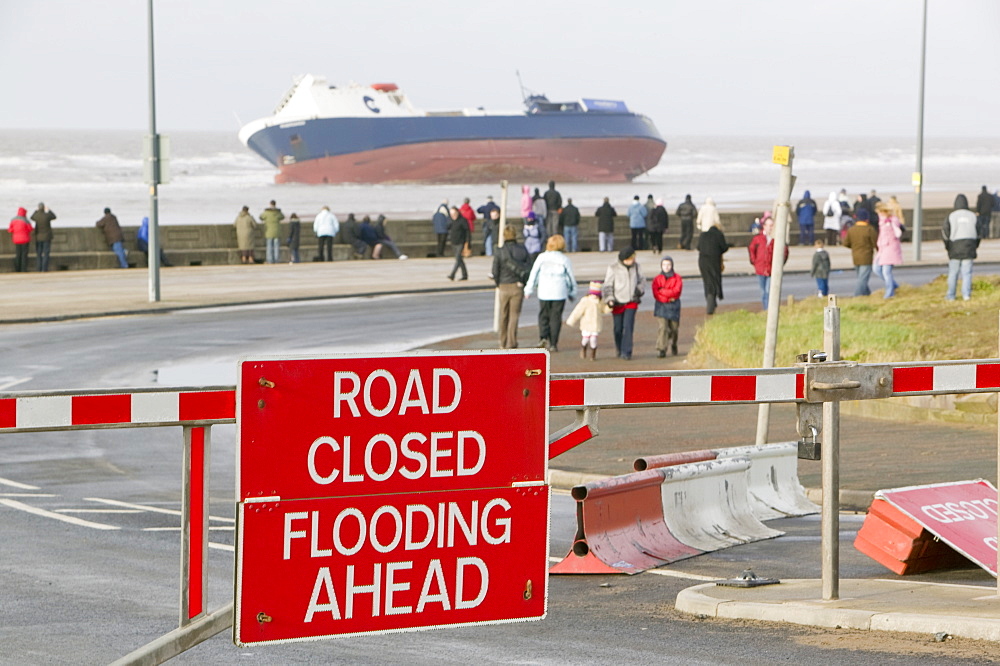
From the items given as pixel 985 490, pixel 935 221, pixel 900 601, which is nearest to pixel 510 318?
pixel 985 490

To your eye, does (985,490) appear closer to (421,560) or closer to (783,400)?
(783,400)

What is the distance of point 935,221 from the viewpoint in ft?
181

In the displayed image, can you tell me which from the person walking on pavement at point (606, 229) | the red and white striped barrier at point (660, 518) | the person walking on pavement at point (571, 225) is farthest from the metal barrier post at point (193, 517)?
the person walking on pavement at point (606, 229)

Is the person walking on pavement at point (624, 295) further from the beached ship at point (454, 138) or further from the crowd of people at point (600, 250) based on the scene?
the beached ship at point (454, 138)

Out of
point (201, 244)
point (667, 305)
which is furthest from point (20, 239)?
point (667, 305)

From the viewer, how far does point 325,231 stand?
4228 centimetres

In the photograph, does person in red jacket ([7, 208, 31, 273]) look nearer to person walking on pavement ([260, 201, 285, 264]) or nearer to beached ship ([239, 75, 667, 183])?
person walking on pavement ([260, 201, 285, 264])

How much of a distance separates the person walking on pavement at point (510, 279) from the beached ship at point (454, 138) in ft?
350

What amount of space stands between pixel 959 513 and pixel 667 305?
1189 cm

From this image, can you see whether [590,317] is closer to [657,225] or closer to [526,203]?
[657,225]

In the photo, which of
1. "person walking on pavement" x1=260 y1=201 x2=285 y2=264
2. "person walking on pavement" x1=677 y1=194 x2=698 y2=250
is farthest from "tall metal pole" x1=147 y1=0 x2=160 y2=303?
"person walking on pavement" x1=677 y1=194 x2=698 y2=250

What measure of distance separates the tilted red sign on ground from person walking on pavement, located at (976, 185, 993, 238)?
4268cm

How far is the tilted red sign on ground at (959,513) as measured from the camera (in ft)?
27.8

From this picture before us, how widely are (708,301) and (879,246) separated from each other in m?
3.57
